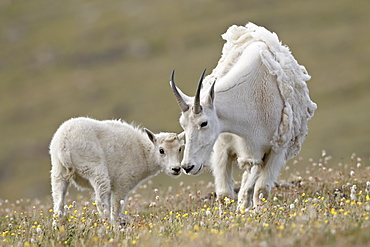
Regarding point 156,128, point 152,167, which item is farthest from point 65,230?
point 156,128

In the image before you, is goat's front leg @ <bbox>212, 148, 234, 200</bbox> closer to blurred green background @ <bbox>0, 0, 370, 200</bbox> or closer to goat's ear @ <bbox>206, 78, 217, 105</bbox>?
goat's ear @ <bbox>206, 78, 217, 105</bbox>

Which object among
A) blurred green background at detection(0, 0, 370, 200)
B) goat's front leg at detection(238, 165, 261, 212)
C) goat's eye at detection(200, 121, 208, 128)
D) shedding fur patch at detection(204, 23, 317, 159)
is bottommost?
goat's front leg at detection(238, 165, 261, 212)

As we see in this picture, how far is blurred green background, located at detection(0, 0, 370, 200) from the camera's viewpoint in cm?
6259

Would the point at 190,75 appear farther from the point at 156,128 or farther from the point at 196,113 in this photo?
the point at 196,113

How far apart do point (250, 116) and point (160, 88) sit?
66611 mm

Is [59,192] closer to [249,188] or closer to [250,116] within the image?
[249,188]

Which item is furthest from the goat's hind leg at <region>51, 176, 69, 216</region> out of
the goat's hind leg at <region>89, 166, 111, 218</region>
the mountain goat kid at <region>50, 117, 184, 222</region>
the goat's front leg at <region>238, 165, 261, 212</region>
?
the goat's front leg at <region>238, 165, 261, 212</region>

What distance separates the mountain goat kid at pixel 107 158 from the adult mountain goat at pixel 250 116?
1.62 m

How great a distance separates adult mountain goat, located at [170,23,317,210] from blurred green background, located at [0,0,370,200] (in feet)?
122

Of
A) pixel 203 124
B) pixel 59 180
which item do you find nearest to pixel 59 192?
pixel 59 180

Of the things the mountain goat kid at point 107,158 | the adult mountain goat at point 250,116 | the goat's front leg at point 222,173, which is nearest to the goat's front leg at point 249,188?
the adult mountain goat at point 250,116

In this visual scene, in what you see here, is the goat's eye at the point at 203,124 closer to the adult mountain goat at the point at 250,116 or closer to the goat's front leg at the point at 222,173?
the adult mountain goat at the point at 250,116

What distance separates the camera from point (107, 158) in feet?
37.8

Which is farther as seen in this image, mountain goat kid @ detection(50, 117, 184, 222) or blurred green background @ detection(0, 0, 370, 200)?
blurred green background @ detection(0, 0, 370, 200)
